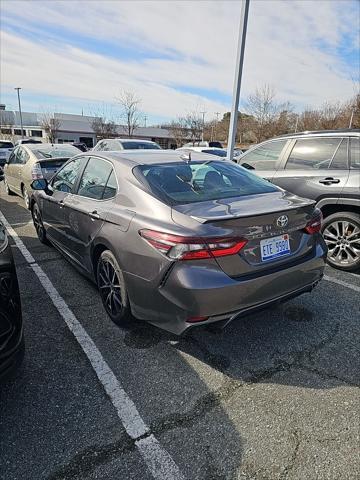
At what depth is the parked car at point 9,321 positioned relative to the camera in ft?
7.07

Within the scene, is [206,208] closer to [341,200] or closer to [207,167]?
[207,167]

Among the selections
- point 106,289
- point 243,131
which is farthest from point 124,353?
point 243,131

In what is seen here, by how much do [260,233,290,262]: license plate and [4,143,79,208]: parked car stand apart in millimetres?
6096

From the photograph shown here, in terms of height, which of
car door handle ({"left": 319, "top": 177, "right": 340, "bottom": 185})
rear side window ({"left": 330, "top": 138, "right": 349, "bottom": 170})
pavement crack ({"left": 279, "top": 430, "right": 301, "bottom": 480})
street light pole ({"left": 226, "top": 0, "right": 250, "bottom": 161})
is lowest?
pavement crack ({"left": 279, "top": 430, "right": 301, "bottom": 480})

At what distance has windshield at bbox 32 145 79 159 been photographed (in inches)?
331

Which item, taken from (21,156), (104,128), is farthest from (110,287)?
(104,128)

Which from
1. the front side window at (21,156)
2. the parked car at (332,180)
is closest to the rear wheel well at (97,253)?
the parked car at (332,180)

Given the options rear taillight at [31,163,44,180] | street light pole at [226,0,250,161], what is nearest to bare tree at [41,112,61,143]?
rear taillight at [31,163,44,180]

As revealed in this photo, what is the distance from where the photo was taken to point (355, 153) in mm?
4613

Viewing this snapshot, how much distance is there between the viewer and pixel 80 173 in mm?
4051

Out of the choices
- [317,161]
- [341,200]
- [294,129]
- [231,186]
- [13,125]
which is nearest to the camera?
[231,186]

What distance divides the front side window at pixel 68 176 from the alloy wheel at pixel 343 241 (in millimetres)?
3476

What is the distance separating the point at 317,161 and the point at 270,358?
329 centimetres

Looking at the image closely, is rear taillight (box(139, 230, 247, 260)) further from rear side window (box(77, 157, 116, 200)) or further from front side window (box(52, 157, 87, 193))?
front side window (box(52, 157, 87, 193))
